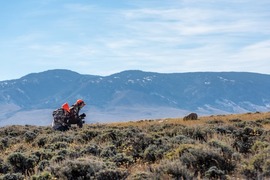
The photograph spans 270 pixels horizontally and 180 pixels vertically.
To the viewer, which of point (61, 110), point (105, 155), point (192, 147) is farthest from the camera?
point (61, 110)

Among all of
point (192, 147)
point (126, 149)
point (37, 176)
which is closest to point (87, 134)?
point (126, 149)

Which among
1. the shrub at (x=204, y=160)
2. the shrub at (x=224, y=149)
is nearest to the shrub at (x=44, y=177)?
the shrub at (x=204, y=160)

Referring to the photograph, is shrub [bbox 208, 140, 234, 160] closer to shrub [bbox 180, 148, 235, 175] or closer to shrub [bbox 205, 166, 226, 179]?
shrub [bbox 180, 148, 235, 175]

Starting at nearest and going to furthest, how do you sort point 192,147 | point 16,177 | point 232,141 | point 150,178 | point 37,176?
1. point 150,178
2. point 37,176
3. point 16,177
4. point 192,147
5. point 232,141

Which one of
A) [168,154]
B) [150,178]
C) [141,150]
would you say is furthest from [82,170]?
[141,150]

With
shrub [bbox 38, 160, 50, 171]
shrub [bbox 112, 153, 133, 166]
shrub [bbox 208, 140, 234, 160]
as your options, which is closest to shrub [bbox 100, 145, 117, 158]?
shrub [bbox 112, 153, 133, 166]

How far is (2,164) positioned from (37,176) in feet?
10.7

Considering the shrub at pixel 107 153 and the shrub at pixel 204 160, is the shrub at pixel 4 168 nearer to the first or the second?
the shrub at pixel 107 153

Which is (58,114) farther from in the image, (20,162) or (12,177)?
(12,177)

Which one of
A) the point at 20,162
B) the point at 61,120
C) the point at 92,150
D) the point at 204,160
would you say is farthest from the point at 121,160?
the point at 61,120

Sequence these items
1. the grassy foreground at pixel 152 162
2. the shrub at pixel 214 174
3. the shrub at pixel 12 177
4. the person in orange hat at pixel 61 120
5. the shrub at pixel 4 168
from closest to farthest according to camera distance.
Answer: the shrub at pixel 214 174 < the grassy foreground at pixel 152 162 < the shrub at pixel 12 177 < the shrub at pixel 4 168 < the person in orange hat at pixel 61 120

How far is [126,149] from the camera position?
1473cm

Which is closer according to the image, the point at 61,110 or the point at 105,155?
the point at 105,155

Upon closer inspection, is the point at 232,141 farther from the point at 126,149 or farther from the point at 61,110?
the point at 61,110
